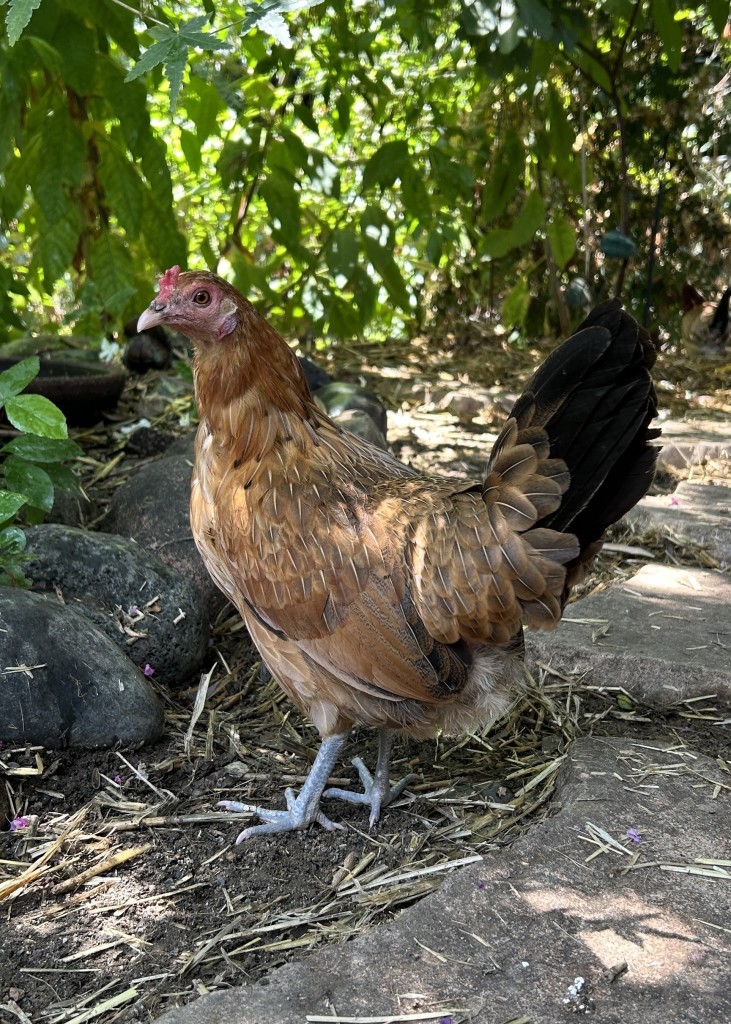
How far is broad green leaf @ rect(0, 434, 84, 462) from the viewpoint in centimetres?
358

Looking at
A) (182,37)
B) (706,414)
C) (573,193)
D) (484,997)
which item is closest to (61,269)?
(182,37)

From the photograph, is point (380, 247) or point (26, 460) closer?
point (26, 460)

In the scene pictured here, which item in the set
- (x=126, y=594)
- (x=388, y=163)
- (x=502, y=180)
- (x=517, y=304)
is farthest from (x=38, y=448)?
(x=517, y=304)

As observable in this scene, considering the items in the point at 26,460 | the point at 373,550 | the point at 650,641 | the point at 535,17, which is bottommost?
the point at 650,641

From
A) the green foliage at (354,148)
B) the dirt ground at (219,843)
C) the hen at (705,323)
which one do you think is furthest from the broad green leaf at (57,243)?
the hen at (705,323)

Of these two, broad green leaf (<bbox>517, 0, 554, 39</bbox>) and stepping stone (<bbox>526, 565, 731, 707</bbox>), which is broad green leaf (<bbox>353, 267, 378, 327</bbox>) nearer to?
broad green leaf (<bbox>517, 0, 554, 39</bbox>)

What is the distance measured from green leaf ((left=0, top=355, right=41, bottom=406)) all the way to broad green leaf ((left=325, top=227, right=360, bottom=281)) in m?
3.06

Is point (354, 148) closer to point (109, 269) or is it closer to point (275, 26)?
point (109, 269)

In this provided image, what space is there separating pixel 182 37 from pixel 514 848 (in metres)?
2.26

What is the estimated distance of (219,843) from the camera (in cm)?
292

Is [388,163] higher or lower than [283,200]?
higher

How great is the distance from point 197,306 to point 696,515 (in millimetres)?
3174

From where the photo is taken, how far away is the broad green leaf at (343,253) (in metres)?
6.17

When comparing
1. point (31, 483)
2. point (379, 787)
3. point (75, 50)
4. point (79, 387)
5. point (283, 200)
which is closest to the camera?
point (379, 787)
